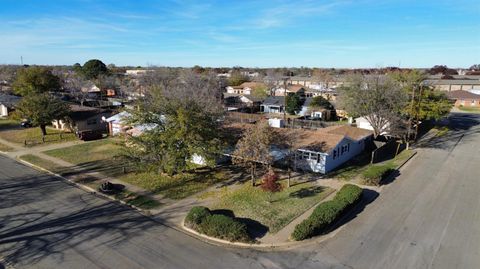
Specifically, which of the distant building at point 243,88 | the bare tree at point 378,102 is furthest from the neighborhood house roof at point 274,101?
the bare tree at point 378,102

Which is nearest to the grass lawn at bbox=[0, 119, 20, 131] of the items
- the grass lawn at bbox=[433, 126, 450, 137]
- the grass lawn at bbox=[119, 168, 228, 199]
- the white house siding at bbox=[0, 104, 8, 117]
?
the white house siding at bbox=[0, 104, 8, 117]

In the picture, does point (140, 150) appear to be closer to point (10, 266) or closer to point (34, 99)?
point (10, 266)

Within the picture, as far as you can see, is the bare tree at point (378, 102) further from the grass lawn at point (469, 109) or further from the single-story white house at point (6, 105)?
the single-story white house at point (6, 105)

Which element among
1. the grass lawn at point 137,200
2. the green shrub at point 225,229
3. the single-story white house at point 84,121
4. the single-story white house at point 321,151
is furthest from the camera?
the single-story white house at point 84,121

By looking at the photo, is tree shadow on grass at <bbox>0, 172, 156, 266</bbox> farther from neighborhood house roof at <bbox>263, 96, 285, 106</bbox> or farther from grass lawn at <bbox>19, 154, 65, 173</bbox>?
neighborhood house roof at <bbox>263, 96, 285, 106</bbox>

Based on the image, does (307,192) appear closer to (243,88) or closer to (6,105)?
(6,105)
